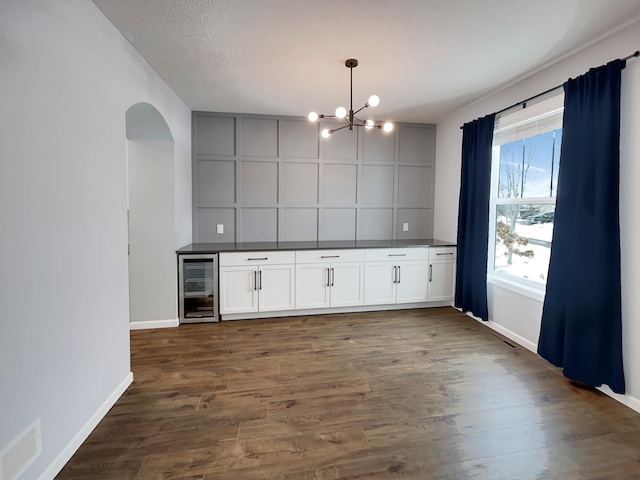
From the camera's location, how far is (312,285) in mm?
3963

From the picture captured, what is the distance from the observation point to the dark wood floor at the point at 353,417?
1664mm

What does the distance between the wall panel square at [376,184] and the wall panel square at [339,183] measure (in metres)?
0.15

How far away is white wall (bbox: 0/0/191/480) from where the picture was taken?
53.1 inches

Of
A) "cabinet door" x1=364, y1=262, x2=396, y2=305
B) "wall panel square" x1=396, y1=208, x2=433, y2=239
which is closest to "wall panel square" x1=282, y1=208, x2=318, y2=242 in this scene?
"cabinet door" x1=364, y1=262, x2=396, y2=305

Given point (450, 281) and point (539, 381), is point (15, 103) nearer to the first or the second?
point (539, 381)

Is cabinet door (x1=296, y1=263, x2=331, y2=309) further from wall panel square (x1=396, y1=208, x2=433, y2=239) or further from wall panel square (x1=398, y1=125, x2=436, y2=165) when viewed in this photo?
wall panel square (x1=398, y1=125, x2=436, y2=165)

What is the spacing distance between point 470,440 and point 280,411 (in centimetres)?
118

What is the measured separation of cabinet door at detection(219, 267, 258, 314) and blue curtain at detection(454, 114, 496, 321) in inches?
103

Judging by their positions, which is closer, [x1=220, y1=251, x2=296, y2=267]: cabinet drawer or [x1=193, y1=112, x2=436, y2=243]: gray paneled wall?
[x1=220, y1=251, x2=296, y2=267]: cabinet drawer

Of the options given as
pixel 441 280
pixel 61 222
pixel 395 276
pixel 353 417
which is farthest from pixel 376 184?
pixel 61 222

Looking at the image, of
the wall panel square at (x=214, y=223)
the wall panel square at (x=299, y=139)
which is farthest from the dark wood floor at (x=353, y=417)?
the wall panel square at (x=299, y=139)

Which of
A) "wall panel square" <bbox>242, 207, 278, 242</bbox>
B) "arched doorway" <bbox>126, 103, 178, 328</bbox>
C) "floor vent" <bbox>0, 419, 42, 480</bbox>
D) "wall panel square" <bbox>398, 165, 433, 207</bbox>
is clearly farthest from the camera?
"wall panel square" <bbox>398, 165, 433, 207</bbox>

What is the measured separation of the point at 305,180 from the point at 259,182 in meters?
0.64

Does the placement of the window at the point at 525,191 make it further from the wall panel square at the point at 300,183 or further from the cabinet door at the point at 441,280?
the wall panel square at the point at 300,183
